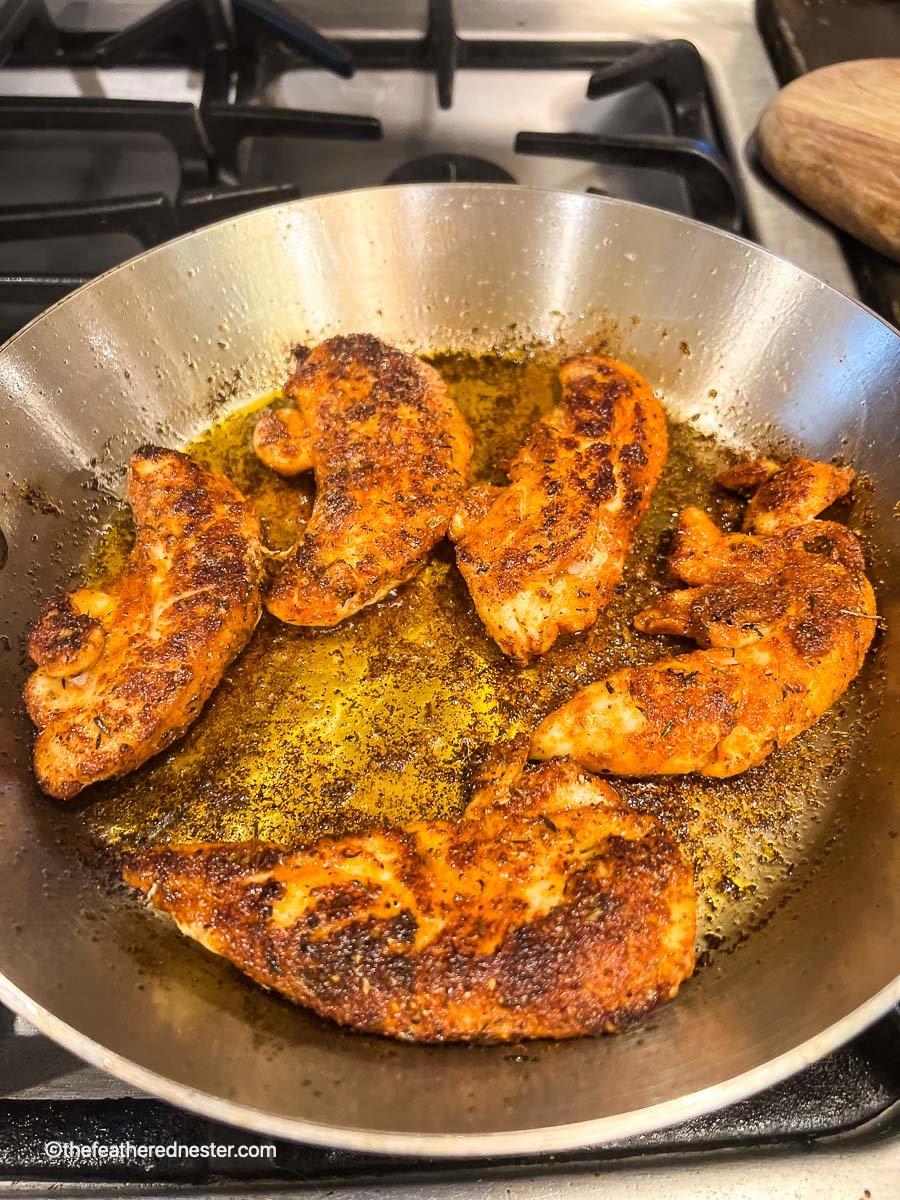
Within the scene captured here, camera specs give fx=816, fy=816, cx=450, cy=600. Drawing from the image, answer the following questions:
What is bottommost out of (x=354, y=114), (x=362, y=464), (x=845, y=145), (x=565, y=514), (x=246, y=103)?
(x=565, y=514)

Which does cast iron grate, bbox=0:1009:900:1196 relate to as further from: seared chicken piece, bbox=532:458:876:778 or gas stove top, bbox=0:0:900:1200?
gas stove top, bbox=0:0:900:1200

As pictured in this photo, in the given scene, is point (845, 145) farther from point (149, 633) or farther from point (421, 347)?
point (149, 633)

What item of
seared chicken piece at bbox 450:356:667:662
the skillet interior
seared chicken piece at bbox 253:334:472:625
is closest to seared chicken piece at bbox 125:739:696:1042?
the skillet interior

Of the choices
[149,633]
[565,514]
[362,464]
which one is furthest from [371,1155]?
[362,464]

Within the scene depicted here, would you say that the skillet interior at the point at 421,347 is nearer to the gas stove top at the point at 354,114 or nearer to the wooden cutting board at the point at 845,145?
the gas stove top at the point at 354,114

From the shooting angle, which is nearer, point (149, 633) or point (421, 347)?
point (149, 633)

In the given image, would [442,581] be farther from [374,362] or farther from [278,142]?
[278,142]

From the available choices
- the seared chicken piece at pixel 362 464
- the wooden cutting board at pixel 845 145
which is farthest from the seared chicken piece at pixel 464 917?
the wooden cutting board at pixel 845 145
